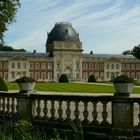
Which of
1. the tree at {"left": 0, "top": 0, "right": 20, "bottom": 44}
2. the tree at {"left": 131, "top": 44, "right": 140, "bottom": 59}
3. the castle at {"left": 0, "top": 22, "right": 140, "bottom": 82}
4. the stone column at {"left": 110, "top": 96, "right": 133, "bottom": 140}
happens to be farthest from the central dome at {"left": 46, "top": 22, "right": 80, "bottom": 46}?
the stone column at {"left": 110, "top": 96, "right": 133, "bottom": 140}

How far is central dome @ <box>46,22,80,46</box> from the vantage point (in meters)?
95.4

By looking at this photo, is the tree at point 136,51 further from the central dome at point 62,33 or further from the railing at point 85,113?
the railing at point 85,113

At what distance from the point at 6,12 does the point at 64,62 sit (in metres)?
74.7

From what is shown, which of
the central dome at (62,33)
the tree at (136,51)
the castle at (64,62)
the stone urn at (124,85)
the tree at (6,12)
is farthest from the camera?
the tree at (136,51)

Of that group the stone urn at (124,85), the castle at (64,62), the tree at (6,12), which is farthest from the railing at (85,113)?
the castle at (64,62)

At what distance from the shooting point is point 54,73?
307 ft

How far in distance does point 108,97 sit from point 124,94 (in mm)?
408

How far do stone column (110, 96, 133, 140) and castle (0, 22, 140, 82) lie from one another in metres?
80.7

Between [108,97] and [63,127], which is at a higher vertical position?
[108,97]

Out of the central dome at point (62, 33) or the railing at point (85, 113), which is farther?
the central dome at point (62, 33)

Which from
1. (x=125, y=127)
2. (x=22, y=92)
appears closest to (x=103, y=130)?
(x=125, y=127)

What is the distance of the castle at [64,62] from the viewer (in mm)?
90562

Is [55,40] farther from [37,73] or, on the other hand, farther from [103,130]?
[103,130]

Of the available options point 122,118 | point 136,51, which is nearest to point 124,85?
point 122,118
